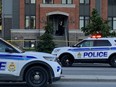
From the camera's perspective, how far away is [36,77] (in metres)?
12.7

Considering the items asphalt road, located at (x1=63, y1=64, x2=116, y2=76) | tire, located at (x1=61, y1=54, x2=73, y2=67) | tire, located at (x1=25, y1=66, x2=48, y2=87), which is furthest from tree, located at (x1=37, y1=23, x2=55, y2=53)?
tire, located at (x1=25, y1=66, x2=48, y2=87)

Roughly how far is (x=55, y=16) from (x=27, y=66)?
130ft

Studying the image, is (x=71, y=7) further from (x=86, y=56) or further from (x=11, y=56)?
(x=11, y=56)

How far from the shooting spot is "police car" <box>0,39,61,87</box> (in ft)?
40.8

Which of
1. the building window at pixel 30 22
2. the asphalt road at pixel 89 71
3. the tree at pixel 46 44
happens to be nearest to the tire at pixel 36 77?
the asphalt road at pixel 89 71

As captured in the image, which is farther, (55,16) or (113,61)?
(55,16)

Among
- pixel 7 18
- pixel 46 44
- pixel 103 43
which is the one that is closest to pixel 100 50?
pixel 103 43

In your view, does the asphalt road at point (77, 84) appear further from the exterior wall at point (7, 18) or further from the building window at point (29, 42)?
the exterior wall at point (7, 18)

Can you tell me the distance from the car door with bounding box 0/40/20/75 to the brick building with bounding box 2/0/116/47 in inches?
1463

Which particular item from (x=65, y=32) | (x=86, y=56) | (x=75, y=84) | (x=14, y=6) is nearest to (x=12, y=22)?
(x=14, y=6)

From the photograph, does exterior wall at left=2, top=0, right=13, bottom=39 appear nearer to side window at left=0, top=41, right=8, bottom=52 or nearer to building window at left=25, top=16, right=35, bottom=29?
building window at left=25, top=16, right=35, bottom=29

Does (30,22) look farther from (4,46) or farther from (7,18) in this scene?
(4,46)

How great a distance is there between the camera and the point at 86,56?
81.6 feet

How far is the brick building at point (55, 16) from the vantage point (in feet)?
166
